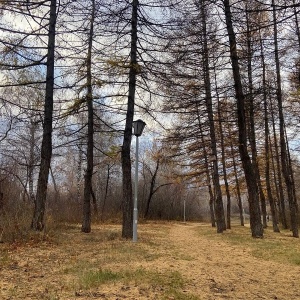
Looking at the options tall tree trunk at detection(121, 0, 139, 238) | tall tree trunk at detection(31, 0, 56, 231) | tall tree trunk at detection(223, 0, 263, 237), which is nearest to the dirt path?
tall tree trunk at detection(121, 0, 139, 238)

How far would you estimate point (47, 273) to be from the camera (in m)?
5.66

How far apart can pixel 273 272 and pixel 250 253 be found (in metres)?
2.57

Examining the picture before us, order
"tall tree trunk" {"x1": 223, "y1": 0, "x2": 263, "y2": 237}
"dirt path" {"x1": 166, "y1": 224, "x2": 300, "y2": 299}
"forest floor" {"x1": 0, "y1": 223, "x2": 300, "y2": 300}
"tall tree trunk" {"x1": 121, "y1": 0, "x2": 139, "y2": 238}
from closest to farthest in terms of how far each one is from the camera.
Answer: "forest floor" {"x1": 0, "y1": 223, "x2": 300, "y2": 300} → "dirt path" {"x1": 166, "y1": 224, "x2": 300, "y2": 299} → "tall tree trunk" {"x1": 121, "y1": 0, "x2": 139, "y2": 238} → "tall tree trunk" {"x1": 223, "y1": 0, "x2": 263, "y2": 237}

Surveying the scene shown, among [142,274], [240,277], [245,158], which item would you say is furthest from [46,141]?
[240,277]

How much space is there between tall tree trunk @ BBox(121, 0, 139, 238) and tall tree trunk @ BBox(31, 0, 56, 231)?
94.3 inches

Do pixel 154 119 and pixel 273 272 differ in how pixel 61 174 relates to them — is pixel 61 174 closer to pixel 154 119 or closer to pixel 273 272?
pixel 154 119

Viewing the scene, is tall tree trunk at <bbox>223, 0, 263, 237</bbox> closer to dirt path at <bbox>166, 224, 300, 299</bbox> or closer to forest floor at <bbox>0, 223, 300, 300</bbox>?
forest floor at <bbox>0, 223, 300, 300</bbox>

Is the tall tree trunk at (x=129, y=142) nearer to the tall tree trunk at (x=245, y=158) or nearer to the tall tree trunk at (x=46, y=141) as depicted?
the tall tree trunk at (x=46, y=141)

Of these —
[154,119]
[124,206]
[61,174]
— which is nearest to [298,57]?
[154,119]

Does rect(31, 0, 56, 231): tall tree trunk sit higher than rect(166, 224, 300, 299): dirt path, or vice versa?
rect(31, 0, 56, 231): tall tree trunk

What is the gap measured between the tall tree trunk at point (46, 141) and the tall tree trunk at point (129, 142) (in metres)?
2.40

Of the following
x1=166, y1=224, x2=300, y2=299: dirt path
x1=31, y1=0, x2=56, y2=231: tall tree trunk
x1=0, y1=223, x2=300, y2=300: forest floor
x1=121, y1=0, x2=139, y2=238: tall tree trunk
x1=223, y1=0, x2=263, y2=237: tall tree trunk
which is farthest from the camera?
x1=223, y1=0, x2=263, y2=237: tall tree trunk

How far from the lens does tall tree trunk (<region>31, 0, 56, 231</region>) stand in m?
10.2

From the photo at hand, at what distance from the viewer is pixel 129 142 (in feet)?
37.0
